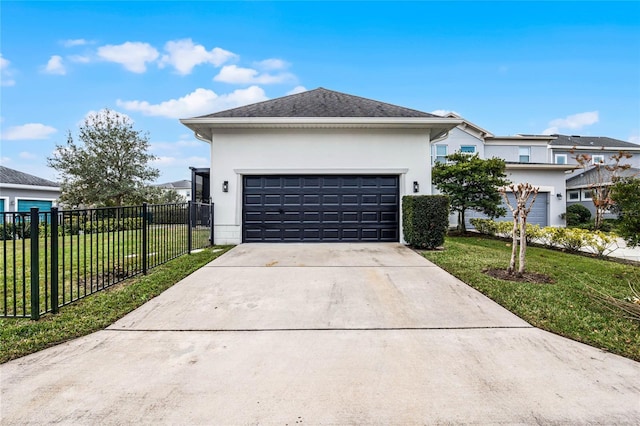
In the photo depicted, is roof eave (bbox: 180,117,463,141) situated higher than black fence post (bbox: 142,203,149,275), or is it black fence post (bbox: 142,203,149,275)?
roof eave (bbox: 180,117,463,141)

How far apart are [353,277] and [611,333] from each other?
133 inches

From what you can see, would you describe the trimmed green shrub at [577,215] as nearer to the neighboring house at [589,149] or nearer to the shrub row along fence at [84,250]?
the neighboring house at [589,149]

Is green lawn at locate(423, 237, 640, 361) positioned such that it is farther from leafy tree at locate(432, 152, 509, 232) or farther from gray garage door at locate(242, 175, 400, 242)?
leafy tree at locate(432, 152, 509, 232)

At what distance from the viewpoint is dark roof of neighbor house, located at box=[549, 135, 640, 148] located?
24234 mm

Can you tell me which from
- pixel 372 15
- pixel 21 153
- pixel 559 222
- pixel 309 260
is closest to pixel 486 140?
pixel 559 222

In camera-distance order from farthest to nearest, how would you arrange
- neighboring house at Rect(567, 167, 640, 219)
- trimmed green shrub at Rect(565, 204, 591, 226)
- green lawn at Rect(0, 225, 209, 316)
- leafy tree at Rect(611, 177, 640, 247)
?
1. neighboring house at Rect(567, 167, 640, 219)
2. trimmed green shrub at Rect(565, 204, 591, 226)
3. leafy tree at Rect(611, 177, 640, 247)
4. green lawn at Rect(0, 225, 209, 316)

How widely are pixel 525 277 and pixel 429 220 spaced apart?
114 inches

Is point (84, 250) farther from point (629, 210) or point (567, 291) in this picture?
point (629, 210)

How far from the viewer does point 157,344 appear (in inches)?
123

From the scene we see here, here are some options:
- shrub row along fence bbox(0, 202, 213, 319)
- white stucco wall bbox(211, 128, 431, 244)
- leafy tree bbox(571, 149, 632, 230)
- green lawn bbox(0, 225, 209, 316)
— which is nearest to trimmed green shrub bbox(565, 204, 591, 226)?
leafy tree bbox(571, 149, 632, 230)

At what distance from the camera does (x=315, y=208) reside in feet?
31.2

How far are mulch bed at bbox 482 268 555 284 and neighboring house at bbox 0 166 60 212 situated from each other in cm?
2168

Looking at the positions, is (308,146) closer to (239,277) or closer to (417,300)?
(239,277)

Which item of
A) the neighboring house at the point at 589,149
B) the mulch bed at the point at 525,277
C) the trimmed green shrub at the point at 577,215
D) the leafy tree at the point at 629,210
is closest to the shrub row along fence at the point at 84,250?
the mulch bed at the point at 525,277
